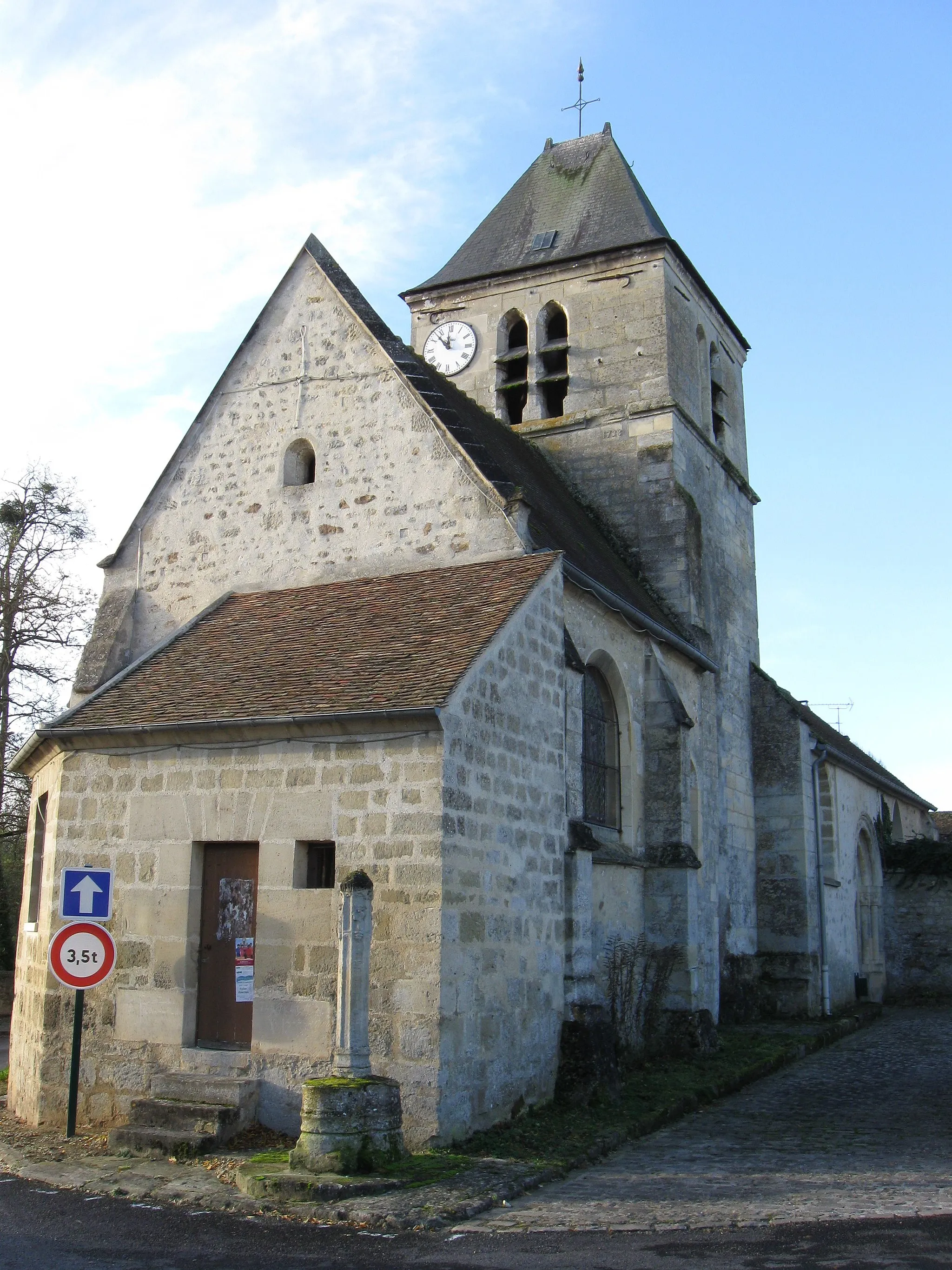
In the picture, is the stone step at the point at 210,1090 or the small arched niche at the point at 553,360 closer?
the stone step at the point at 210,1090

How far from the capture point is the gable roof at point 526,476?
11672 millimetres

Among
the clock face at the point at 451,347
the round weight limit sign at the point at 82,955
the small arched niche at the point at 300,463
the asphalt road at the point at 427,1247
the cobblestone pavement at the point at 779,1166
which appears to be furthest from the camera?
the clock face at the point at 451,347

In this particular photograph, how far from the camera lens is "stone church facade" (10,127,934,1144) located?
28.0 feet

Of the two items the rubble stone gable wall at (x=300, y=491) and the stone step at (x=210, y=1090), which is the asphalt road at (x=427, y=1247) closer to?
the stone step at (x=210, y=1090)

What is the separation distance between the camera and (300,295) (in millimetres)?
12945

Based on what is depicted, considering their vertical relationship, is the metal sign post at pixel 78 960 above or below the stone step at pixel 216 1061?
above

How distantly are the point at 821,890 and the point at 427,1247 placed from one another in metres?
12.6

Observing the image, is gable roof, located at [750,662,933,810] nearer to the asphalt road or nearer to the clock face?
the clock face

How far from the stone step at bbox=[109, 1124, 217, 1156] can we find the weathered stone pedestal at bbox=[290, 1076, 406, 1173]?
0.95 meters

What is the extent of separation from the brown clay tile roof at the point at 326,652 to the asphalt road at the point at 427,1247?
343 cm

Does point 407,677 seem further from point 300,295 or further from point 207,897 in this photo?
point 300,295

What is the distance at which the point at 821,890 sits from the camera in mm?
17297

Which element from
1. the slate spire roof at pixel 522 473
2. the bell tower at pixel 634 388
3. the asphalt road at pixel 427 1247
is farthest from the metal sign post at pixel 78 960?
the bell tower at pixel 634 388

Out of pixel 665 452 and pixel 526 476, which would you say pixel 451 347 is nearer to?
pixel 665 452
